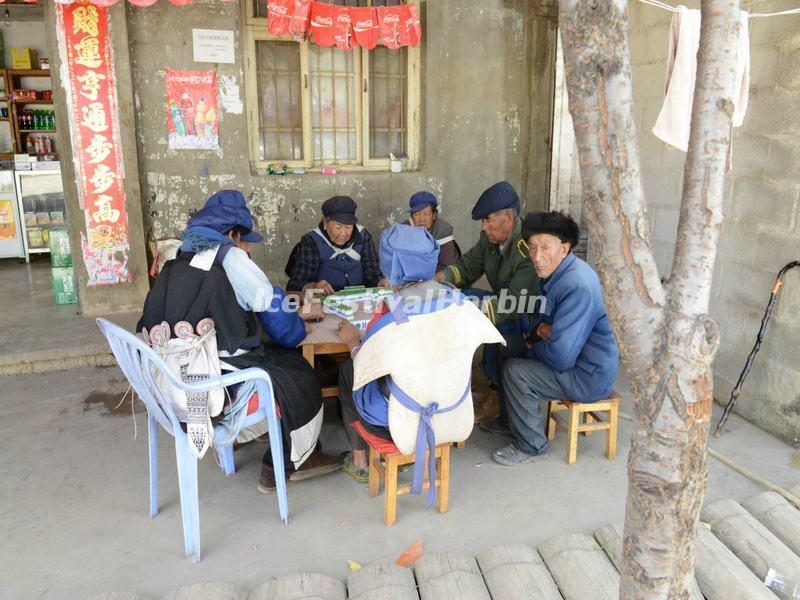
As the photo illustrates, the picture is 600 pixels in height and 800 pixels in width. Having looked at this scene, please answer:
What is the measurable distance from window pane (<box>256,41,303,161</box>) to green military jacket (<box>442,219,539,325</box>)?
8.02ft

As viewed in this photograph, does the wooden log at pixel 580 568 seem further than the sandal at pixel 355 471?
No

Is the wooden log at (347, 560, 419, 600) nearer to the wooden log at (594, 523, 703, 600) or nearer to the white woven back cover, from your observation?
the white woven back cover

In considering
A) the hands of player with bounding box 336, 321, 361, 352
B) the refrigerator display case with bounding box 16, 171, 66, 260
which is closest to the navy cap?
the hands of player with bounding box 336, 321, 361, 352

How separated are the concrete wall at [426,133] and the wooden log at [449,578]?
413cm

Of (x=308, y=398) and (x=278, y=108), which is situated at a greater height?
(x=278, y=108)

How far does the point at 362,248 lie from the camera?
15.4ft

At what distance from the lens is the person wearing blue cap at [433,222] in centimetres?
505

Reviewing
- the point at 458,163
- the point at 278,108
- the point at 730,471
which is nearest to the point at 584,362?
the point at 730,471

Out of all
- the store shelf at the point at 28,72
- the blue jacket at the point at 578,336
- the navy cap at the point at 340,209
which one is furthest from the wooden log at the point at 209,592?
the store shelf at the point at 28,72

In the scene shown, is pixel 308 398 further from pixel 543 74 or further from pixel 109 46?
pixel 543 74

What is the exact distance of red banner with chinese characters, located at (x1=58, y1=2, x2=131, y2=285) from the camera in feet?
16.8

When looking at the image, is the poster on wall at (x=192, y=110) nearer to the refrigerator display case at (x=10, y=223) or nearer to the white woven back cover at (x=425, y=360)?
the refrigerator display case at (x=10, y=223)

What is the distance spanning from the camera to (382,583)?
2398mm

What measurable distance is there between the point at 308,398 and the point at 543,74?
4.85 meters
